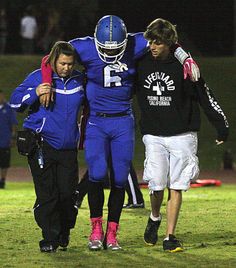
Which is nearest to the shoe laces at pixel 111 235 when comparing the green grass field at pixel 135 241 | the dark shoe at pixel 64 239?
the green grass field at pixel 135 241

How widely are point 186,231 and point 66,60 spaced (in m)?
2.84

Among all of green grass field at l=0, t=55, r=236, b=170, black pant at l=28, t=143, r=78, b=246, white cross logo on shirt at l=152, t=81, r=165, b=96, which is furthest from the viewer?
green grass field at l=0, t=55, r=236, b=170

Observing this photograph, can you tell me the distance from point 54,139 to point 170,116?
43.3 inches

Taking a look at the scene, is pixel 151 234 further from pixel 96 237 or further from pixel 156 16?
pixel 156 16

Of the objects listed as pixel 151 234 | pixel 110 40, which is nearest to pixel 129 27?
pixel 151 234

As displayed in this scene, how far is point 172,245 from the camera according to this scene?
10.6m

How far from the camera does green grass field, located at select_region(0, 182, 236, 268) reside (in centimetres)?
1007

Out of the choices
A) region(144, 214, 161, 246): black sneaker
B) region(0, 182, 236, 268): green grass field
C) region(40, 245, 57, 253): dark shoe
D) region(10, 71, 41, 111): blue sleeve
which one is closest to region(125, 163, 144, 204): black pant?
region(0, 182, 236, 268): green grass field

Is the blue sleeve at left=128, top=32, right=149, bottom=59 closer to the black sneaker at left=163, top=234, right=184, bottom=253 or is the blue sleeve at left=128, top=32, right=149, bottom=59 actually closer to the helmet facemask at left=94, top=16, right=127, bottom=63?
the helmet facemask at left=94, top=16, right=127, bottom=63

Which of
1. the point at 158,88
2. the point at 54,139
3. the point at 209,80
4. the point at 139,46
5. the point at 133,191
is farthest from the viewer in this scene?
the point at 209,80

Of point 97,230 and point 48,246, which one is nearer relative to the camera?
point 48,246

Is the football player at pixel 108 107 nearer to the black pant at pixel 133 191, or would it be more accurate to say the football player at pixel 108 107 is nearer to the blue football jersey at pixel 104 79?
the blue football jersey at pixel 104 79

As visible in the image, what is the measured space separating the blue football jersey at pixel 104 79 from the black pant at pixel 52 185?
53 cm

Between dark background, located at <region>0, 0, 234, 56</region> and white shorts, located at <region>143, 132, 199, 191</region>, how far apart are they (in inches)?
850
